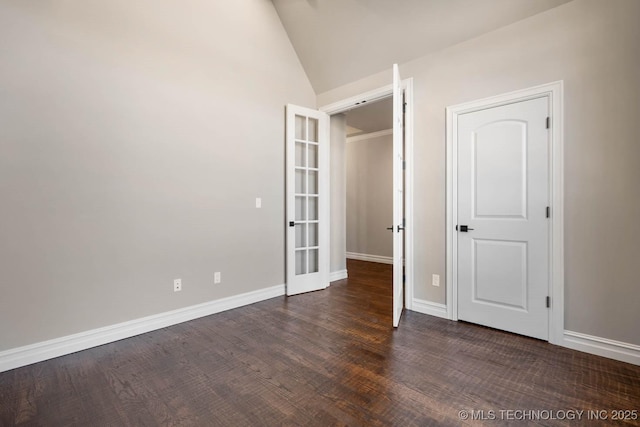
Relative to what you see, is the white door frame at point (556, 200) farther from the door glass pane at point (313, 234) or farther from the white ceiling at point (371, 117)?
the door glass pane at point (313, 234)

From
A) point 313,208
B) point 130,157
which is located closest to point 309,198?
point 313,208

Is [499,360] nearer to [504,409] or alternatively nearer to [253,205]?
[504,409]

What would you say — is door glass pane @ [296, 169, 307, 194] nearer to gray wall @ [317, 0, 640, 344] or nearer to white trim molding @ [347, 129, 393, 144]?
gray wall @ [317, 0, 640, 344]

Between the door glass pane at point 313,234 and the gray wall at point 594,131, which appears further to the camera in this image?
the door glass pane at point 313,234

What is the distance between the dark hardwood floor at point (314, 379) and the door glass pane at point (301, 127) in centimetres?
245

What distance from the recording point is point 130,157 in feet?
8.59

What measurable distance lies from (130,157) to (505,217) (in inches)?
133

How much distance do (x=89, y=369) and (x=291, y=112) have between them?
3221 mm

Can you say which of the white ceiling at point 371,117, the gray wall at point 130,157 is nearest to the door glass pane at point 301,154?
the gray wall at point 130,157

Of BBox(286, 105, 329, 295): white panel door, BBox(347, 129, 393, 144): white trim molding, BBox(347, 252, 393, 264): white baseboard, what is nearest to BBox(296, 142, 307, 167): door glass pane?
BBox(286, 105, 329, 295): white panel door

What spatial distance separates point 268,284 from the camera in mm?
3721

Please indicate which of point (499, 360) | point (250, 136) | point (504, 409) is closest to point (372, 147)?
point (250, 136)

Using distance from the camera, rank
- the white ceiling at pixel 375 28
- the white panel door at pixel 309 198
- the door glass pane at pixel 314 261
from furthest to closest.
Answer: the door glass pane at pixel 314 261 → the white panel door at pixel 309 198 → the white ceiling at pixel 375 28

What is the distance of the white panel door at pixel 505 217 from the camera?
2.51 metres
